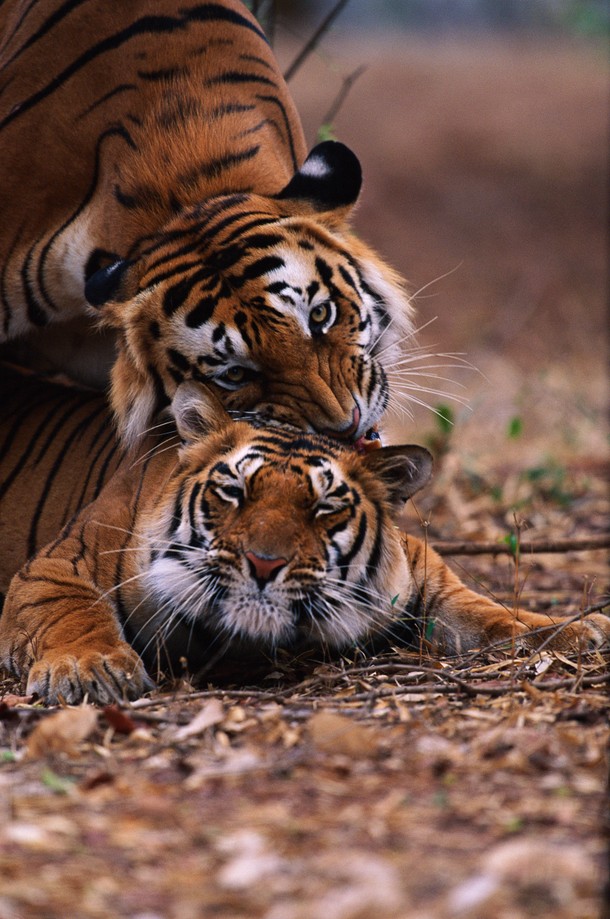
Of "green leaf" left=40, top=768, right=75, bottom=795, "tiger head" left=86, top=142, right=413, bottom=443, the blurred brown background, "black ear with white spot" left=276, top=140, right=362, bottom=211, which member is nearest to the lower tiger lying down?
"tiger head" left=86, top=142, right=413, bottom=443

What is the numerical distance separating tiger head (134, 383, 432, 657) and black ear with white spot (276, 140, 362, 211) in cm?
85

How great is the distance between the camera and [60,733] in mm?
2439

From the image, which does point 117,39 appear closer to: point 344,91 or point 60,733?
point 344,91

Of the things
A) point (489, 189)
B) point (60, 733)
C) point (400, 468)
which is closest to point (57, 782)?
point (60, 733)

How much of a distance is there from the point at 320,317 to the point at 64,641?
1.12 metres

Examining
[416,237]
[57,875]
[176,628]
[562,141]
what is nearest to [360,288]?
[176,628]

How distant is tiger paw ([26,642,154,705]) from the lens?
9.30 feet

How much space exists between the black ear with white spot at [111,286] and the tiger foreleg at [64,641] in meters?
0.77

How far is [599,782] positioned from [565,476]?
3.91 metres

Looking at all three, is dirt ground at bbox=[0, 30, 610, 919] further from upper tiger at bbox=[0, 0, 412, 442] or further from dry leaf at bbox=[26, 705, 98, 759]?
upper tiger at bbox=[0, 0, 412, 442]

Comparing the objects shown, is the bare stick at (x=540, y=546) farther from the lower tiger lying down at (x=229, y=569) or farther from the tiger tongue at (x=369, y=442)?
the tiger tongue at (x=369, y=442)

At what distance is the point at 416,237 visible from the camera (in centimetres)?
1394

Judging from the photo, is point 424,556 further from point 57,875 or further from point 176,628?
A: point 57,875

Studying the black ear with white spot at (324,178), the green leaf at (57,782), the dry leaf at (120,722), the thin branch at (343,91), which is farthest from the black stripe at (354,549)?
the thin branch at (343,91)
